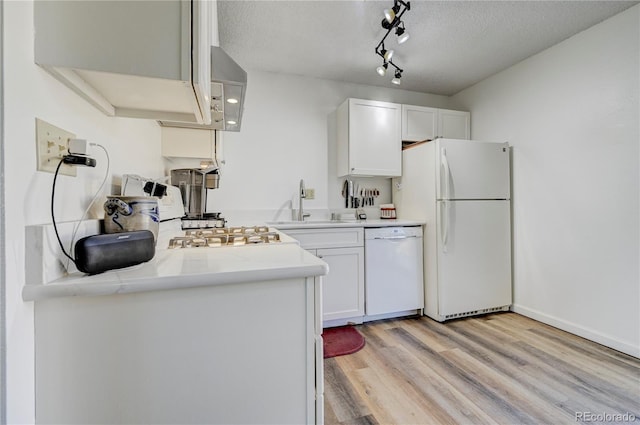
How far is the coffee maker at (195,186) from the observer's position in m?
2.17

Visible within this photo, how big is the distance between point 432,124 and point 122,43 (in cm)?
295

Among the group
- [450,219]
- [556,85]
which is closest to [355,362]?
[450,219]

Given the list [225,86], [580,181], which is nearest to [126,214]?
[225,86]

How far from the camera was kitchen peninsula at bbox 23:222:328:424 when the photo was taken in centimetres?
65


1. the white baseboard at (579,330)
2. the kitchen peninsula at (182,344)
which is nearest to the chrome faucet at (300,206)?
the kitchen peninsula at (182,344)

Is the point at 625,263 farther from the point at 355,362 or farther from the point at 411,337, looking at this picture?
the point at 355,362

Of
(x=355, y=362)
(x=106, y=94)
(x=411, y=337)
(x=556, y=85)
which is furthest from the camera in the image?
(x=556, y=85)

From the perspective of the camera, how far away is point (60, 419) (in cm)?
65

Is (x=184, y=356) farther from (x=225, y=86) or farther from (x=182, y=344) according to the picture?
(x=225, y=86)

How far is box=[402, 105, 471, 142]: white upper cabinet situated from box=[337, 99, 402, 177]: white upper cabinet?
0.13 m

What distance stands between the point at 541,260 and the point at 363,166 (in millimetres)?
1777

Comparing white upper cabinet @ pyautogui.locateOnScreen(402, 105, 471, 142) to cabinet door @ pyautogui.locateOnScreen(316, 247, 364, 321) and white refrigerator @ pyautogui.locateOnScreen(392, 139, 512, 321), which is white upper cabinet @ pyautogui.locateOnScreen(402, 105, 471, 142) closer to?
white refrigerator @ pyautogui.locateOnScreen(392, 139, 512, 321)

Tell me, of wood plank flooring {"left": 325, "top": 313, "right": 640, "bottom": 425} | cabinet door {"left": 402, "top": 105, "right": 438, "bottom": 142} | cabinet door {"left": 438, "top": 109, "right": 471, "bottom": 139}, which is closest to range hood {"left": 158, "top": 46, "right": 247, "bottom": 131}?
wood plank flooring {"left": 325, "top": 313, "right": 640, "bottom": 425}

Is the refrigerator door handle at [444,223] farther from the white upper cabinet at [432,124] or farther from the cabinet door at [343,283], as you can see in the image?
the white upper cabinet at [432,124]
